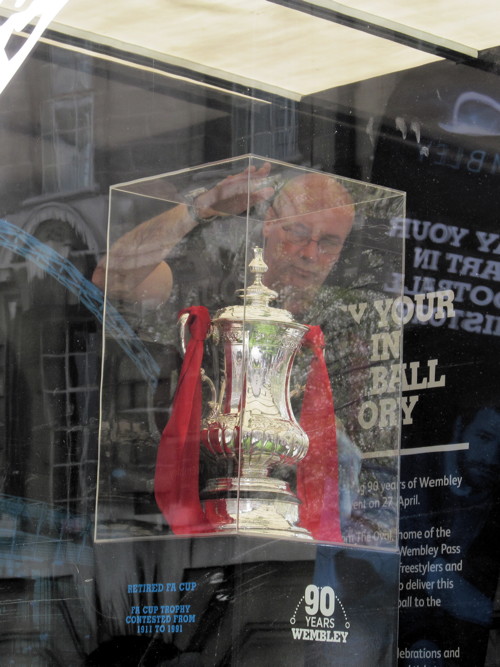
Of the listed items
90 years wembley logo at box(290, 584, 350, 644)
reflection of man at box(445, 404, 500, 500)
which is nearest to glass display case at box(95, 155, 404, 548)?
90 years wembley logo at box(290, 584, 350, 644)

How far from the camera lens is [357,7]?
11.0ft

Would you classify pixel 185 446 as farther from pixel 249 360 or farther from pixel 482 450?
pixel 482 450

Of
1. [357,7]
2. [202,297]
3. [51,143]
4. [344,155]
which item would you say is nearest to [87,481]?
[202,297]

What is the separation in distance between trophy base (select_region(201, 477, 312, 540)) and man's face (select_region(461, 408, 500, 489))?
0.68 meters

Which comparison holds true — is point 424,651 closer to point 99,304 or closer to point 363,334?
point 363,334

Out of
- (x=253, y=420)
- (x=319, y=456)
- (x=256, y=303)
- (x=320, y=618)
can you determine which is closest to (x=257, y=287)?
(x=256, y=303)

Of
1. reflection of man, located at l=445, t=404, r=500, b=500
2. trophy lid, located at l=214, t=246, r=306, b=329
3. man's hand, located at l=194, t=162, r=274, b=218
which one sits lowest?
reflection of man, located at l=445, t=404, r=500, b=500

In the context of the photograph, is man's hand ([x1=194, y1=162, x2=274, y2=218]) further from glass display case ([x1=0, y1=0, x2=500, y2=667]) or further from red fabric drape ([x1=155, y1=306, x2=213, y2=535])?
red fabric drape ([x1=155, y1=306, x2=213, y2=535])

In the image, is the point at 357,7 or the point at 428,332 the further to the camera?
the point at 428,332

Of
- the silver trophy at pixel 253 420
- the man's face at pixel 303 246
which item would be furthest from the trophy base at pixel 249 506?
the man's face at pixel 303 246

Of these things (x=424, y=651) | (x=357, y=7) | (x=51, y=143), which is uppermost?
(x=357, y=7)

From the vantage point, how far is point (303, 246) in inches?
127

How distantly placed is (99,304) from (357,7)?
1000 millimetres

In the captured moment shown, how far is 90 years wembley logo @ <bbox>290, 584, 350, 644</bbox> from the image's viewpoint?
3008mm
